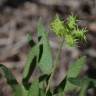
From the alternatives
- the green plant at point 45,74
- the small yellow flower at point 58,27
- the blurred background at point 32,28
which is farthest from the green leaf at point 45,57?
the blurred background at point 32,28

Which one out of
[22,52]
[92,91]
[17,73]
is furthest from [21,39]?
[92,91]

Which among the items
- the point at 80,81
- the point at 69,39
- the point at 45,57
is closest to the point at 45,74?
the point at 45,57

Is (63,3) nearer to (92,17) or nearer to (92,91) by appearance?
(92,17)

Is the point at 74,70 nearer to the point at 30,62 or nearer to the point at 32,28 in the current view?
the point at 30,62

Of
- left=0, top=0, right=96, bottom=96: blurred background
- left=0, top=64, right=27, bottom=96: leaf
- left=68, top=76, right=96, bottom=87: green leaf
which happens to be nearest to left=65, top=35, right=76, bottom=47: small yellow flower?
left=68, top=76, right=96, bottom=87: green leaf

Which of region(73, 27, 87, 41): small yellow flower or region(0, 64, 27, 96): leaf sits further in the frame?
region(0, 64, 27, 96): leaf

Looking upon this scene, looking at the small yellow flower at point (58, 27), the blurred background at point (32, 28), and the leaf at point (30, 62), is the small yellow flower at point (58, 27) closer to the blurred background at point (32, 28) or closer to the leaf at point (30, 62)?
the leaf at point (30, 62)

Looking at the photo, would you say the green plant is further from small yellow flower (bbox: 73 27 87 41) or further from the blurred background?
the blurred background

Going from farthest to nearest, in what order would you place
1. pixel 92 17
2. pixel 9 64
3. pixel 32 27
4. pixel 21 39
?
pixel 92 17 → pixel 32 27 → pixel 21 39 → pixel 9 64
